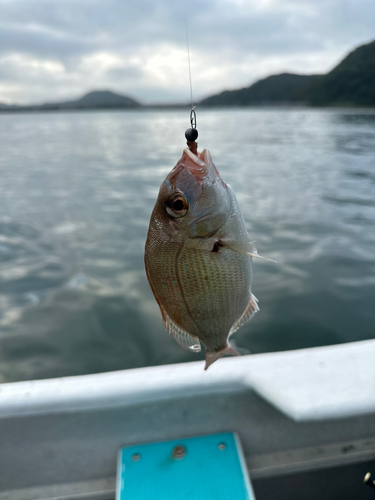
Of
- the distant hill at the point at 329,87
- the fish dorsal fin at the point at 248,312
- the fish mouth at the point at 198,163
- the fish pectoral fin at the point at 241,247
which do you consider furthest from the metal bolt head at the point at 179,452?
the distant hill at the point at 329,87

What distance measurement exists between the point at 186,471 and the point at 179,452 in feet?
0.42

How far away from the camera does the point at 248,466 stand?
244 centimetres

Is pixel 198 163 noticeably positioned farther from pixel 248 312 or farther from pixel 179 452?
pixel 179 452

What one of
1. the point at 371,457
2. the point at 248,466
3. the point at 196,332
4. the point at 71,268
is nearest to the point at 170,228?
the point at 196,332

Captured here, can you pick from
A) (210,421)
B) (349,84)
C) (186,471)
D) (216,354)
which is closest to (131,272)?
(210,421)

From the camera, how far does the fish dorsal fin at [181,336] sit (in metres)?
1.45

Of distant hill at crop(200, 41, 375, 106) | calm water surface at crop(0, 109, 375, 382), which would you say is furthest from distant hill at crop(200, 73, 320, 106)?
calm water surface at crop(0, 109, 375, 382)

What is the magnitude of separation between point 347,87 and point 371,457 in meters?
82.1

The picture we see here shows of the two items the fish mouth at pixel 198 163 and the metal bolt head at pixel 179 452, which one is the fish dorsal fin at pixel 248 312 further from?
the metal bolt head at pixel 179 452

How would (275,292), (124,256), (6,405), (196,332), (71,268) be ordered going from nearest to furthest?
(196,332) < (6,405) < (275,292) < (71,268) < (124,256)

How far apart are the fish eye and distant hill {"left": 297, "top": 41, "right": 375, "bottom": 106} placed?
69355 millimetres

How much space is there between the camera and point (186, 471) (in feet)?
7.20

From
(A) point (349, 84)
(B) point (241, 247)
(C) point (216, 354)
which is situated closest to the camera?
(B) point (241, 247)

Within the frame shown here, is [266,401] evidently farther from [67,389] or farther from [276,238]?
[276,238]
